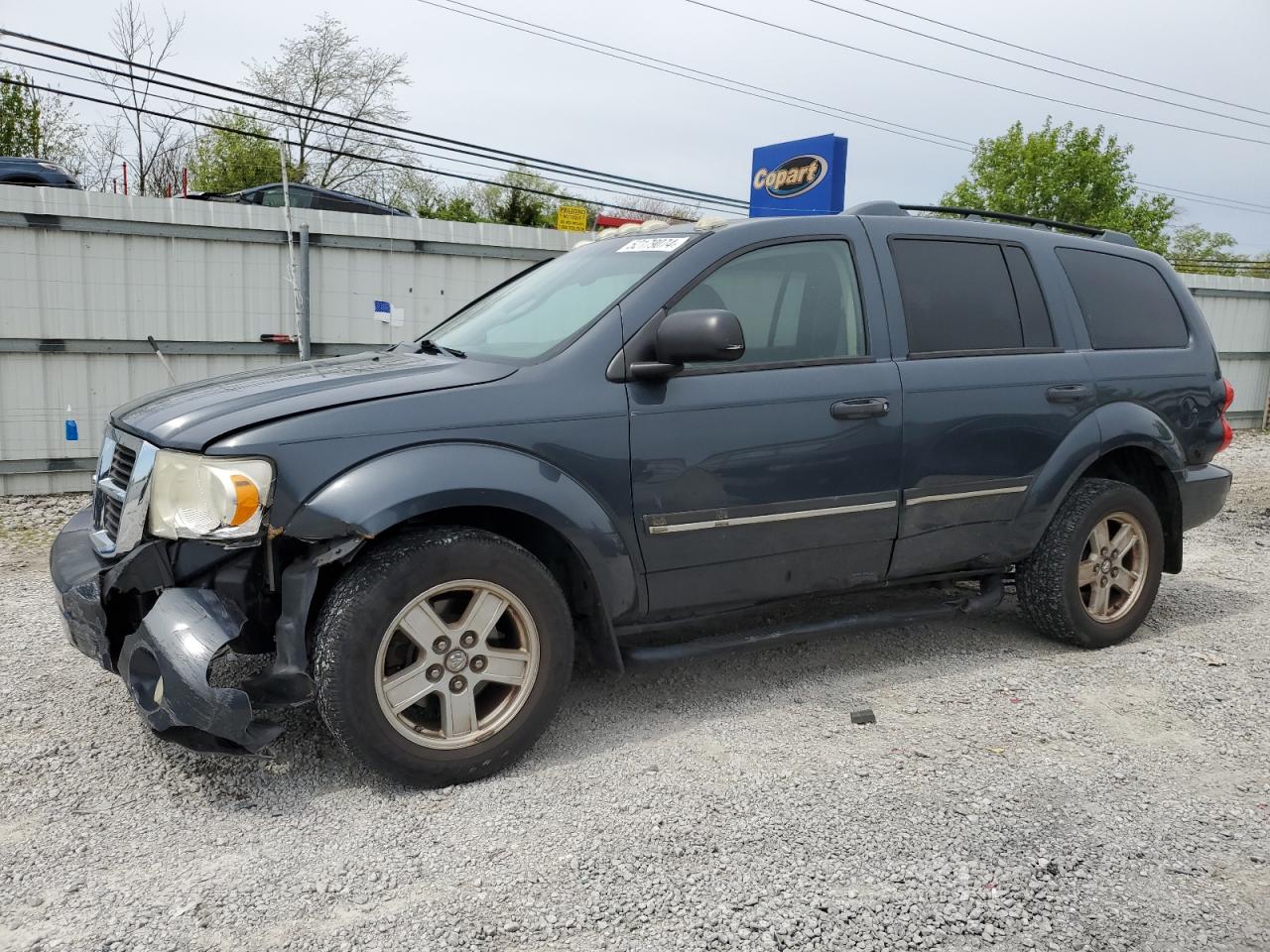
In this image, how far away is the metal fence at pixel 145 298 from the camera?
25.5 feet

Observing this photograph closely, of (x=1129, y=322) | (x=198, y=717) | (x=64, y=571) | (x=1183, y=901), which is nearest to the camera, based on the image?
(x=1183, y=901)

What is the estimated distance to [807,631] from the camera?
3.93 meters

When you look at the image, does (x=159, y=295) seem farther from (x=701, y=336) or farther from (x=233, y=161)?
(x=233, y=161)

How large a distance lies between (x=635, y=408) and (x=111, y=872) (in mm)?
2067

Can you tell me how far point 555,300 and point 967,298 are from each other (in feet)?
5.87

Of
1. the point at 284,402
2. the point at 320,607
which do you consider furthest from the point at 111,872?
the point at 284,402

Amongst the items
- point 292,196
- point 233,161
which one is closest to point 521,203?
point 233,161

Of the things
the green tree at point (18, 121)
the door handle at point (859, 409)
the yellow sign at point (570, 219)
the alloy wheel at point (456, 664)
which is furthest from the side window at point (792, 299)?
the green tree at point (18, 121)

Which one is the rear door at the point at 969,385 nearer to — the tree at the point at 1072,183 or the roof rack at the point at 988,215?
the roof rack at the point at 988,215

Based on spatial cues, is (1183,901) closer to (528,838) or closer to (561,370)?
(528,838)

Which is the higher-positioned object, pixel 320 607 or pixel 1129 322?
pixel 1129 322

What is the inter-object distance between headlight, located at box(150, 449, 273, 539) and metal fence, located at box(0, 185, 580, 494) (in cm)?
590

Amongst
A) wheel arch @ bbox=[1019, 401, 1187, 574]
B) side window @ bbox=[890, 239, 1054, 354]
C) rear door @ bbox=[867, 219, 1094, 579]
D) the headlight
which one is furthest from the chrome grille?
wheel arch @ bbox=[1019, 401, 1187, 574]

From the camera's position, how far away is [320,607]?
10.2 ft
